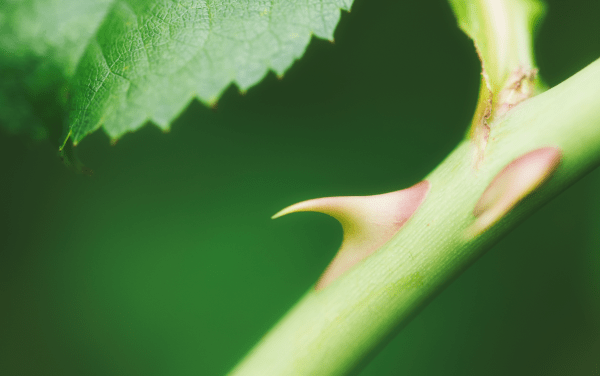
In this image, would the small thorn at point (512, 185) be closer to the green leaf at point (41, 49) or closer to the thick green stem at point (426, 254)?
the thick green stem at point (426, 254)

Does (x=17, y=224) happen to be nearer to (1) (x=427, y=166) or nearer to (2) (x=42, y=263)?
(2) (x=42, y=263)

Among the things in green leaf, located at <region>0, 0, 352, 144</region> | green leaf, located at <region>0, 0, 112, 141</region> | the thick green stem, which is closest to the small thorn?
the thick green stem

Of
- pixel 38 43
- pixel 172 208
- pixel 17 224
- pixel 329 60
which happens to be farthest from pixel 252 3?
pixel 17 224

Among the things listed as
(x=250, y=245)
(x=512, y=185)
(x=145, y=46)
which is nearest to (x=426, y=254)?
(x=512, y=185)

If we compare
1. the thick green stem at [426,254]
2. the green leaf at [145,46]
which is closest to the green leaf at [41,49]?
the green leaf at [145,46]

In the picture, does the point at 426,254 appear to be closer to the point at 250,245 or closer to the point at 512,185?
the point at 512,185
